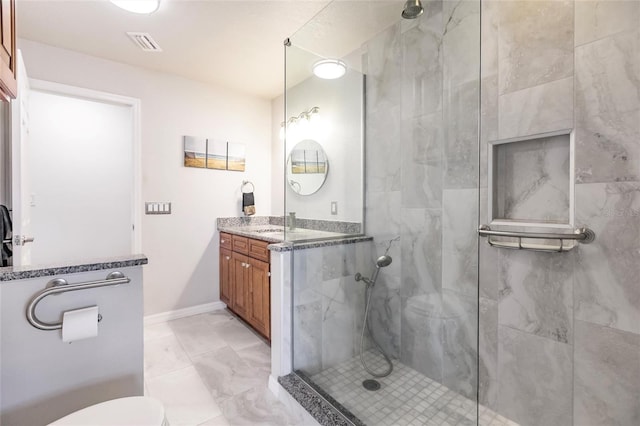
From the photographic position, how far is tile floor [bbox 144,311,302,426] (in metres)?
1.65

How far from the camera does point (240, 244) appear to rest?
111 inches

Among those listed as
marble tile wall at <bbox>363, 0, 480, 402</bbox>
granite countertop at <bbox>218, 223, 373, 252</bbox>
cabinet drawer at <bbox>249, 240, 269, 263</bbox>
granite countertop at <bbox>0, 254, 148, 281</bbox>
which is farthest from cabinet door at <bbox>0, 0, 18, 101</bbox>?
marble tile wall at <bbox>363, 0, 480, 402</bbox>

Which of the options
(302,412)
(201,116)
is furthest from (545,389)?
(201,116)

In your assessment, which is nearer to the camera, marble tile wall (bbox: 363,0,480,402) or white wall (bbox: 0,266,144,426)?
white wall (bbox: 0,266,144,426)

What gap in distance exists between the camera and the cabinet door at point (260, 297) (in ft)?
7.83

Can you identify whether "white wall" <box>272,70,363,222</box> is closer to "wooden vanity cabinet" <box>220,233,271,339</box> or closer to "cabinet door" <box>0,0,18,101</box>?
"wooden vanity cabinet" <box>220,233,271,339</box>

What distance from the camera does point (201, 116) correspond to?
315 centimetres

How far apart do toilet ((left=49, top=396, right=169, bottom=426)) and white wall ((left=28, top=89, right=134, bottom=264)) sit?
7.73 ft

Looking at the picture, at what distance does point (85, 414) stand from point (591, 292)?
204cm

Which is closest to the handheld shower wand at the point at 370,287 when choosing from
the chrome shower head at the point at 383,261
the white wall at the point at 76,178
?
the chrome shower head at the point at 383,261

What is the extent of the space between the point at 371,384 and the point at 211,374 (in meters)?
1.09

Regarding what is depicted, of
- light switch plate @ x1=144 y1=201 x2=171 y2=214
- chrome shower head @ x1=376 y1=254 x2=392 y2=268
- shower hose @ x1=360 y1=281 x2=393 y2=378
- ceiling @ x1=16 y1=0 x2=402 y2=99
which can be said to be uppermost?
ceiling @ x1=16 y1=0 x2=402 y2=99

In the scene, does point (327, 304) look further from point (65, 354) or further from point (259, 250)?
point (65, 354)

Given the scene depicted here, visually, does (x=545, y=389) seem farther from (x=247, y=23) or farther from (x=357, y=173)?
(x=247, y=23)
